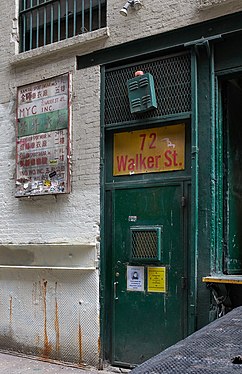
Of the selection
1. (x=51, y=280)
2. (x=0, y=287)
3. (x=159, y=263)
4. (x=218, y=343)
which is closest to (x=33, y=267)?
(x=51, y=280)

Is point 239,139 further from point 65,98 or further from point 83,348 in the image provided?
point 83,348

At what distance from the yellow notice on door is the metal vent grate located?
189cm

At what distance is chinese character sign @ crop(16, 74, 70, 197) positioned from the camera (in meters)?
6.93

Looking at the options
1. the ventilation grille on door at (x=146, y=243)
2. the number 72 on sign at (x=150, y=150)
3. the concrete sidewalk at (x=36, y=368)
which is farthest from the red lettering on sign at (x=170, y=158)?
the concrete sidewalk at (x=36, y=368)

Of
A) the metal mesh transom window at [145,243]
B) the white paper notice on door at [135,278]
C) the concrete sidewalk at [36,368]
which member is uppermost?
the metal mesh transom window at [145,243]

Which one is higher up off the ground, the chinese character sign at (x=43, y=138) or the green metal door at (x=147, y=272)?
the chinese character sign at (x=43, y=138)

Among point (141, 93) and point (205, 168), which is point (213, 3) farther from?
point (205, 168)

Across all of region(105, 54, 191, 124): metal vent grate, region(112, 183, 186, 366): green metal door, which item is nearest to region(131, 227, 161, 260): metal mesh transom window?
region(112, 183, 186, 366): green metal door

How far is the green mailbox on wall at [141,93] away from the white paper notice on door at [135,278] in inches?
77.7

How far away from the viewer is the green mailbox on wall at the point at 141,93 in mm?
6109

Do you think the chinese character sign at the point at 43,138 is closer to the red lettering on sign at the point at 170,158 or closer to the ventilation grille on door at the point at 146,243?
the ventilation grille on door at the point at 146,243

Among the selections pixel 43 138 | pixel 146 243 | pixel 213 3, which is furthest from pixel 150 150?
pixel 213 3

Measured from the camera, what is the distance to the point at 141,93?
6.21 meters

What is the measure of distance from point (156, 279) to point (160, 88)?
235 cm
